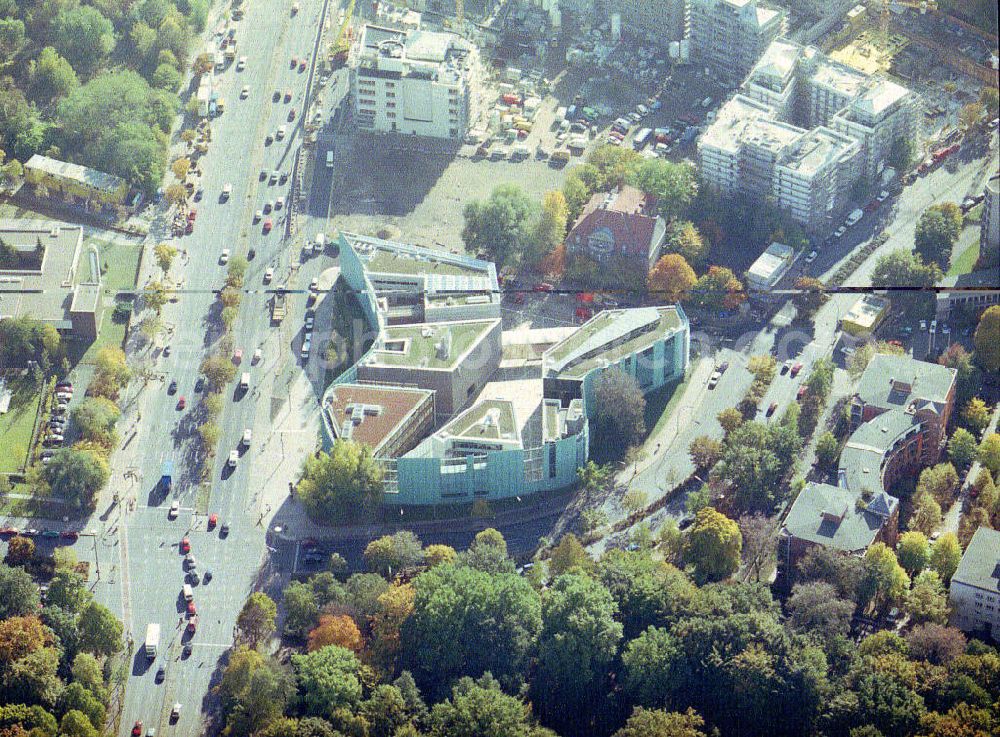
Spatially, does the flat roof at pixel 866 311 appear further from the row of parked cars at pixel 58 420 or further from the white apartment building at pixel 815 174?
the row of parked cars at pixel 58 420

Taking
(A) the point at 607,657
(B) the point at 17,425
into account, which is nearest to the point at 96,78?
(B) the point at 17,425

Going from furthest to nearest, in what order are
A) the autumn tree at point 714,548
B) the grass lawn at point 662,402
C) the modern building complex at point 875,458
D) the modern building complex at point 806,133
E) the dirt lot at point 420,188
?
the dirt lot at point 420,188
the modern building complex at point 806,133
the grass lawn at point 662,402
the autumn tree at point 714,548
the modern building complex at point 875,458

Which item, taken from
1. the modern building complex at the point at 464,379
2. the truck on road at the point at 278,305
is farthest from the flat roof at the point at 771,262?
the truck on road at the point at 278,305

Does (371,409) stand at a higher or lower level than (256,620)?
higher

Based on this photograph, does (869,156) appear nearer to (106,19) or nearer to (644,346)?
(644,346)

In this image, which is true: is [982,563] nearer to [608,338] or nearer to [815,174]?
[608,338]

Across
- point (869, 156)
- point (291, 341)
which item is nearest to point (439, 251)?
point (291, 341)
